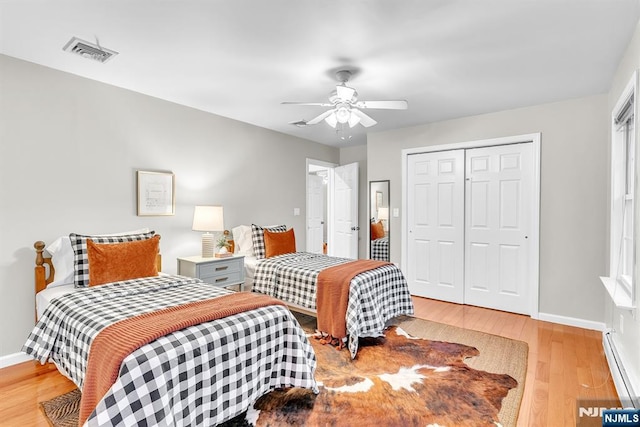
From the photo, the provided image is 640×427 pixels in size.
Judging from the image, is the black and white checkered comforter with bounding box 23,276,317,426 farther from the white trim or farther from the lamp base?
the white trim

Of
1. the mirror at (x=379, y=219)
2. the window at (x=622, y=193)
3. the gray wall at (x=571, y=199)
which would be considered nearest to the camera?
the window at (x=622, y=193)

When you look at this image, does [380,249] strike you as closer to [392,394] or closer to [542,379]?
[542,379]

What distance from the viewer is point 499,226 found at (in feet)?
13.2

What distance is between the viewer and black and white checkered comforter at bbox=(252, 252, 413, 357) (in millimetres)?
2907

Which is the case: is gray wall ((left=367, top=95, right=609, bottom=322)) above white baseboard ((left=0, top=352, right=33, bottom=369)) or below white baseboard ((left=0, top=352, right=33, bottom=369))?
above

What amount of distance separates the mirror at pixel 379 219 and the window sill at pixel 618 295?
2.62 metres

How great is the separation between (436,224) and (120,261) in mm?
3666

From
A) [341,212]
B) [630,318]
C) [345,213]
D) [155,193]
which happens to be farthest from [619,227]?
[155,193]

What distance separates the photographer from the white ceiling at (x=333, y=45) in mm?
1966

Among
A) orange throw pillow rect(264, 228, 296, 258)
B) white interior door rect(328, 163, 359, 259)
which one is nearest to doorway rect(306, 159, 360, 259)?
white interior door rect(328, 163, 359, 259)

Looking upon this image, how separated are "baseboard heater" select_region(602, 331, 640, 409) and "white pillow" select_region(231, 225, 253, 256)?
11.5 ft

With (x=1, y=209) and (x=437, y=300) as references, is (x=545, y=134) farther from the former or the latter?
(x=1, y=209)

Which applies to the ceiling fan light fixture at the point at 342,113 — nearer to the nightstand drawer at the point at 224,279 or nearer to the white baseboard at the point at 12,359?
the nightstand drawer at the point at 224,279

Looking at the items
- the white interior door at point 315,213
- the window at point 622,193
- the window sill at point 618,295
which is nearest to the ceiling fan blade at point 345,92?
the window at point 622,193
